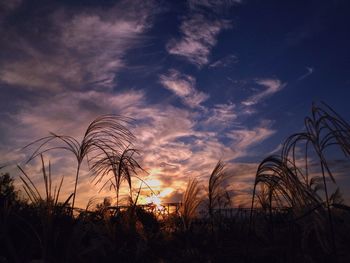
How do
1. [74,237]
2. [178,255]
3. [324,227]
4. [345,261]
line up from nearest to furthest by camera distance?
[74,237]
[324,227]
[345,261]
[178,255]

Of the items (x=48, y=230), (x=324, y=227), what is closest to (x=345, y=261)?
(x=324, y=227)

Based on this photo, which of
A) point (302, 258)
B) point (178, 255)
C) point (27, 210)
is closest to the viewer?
point (302, 258)

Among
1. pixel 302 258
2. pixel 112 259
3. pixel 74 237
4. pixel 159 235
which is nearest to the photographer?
pixel 74 237

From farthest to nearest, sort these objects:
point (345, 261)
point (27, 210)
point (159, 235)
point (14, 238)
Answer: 1. point (159, 235)
2. point (27, 210)
3. point (14, 238)
4. point (345, 261)

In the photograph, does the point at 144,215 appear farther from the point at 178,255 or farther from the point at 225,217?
the point at 178,255

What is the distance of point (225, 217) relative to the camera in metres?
18.0

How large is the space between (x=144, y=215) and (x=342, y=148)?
15.7 metres

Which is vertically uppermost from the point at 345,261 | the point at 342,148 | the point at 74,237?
the point at 342,148

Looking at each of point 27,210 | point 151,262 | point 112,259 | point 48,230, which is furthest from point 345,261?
point 27,210

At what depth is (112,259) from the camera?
7527 millimetres

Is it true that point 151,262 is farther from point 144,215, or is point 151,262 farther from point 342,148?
point 144,215

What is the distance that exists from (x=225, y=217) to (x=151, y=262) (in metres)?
10.9

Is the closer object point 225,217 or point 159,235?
point 159,235

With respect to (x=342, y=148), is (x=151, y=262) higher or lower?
lower
